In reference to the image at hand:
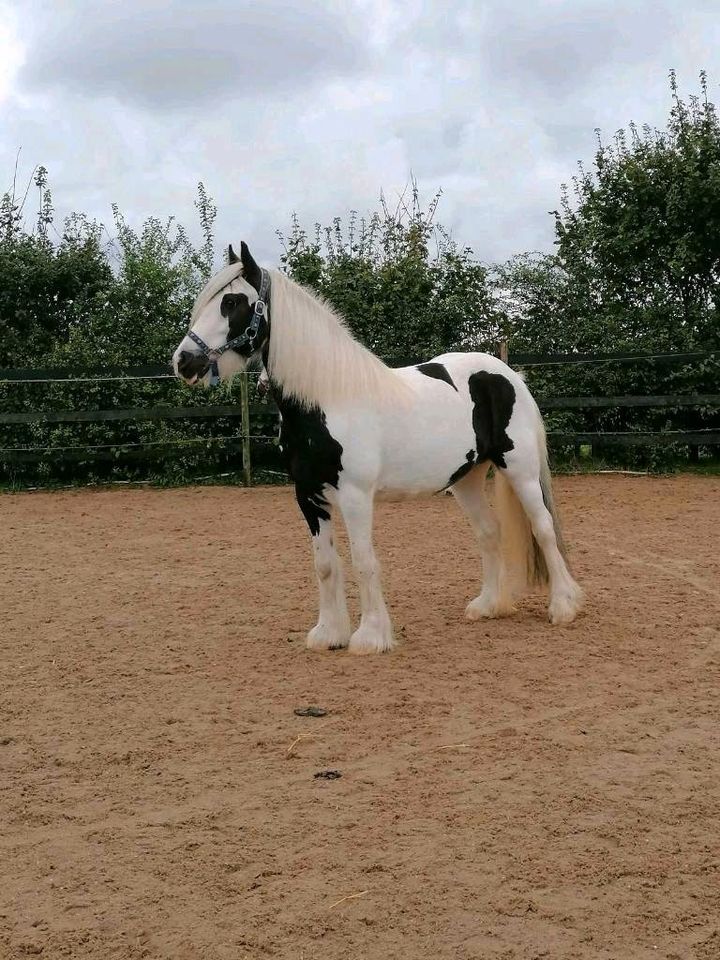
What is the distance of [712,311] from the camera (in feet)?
41.9

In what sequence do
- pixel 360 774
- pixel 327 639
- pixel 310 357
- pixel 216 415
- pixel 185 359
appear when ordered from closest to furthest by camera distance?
pixel 360 774
pixel 185 359
pixel 310 357
pixel 327 639
pixel 216 415

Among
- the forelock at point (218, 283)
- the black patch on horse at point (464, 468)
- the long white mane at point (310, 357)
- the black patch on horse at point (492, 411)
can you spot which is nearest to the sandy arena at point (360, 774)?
the black patch on horse at point (464, 468)

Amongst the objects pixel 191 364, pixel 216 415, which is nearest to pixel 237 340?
pixel 191 364

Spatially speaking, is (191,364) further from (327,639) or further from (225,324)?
(327,639)

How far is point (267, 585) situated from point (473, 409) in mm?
2192

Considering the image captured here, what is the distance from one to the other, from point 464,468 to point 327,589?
3.38ft

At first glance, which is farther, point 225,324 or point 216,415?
point 216,415

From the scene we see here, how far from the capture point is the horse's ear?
16.2ft

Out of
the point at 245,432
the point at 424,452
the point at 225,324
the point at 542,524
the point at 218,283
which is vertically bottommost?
the point at 542,524

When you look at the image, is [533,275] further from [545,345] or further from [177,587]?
[177,587]

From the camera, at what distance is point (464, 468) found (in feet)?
18.1

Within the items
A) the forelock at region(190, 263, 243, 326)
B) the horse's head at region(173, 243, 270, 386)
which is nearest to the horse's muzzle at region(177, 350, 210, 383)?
the horse's head at region(173, 243, 270, 386)

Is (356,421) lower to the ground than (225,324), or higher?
lower

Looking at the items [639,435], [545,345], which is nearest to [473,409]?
[639,435]
